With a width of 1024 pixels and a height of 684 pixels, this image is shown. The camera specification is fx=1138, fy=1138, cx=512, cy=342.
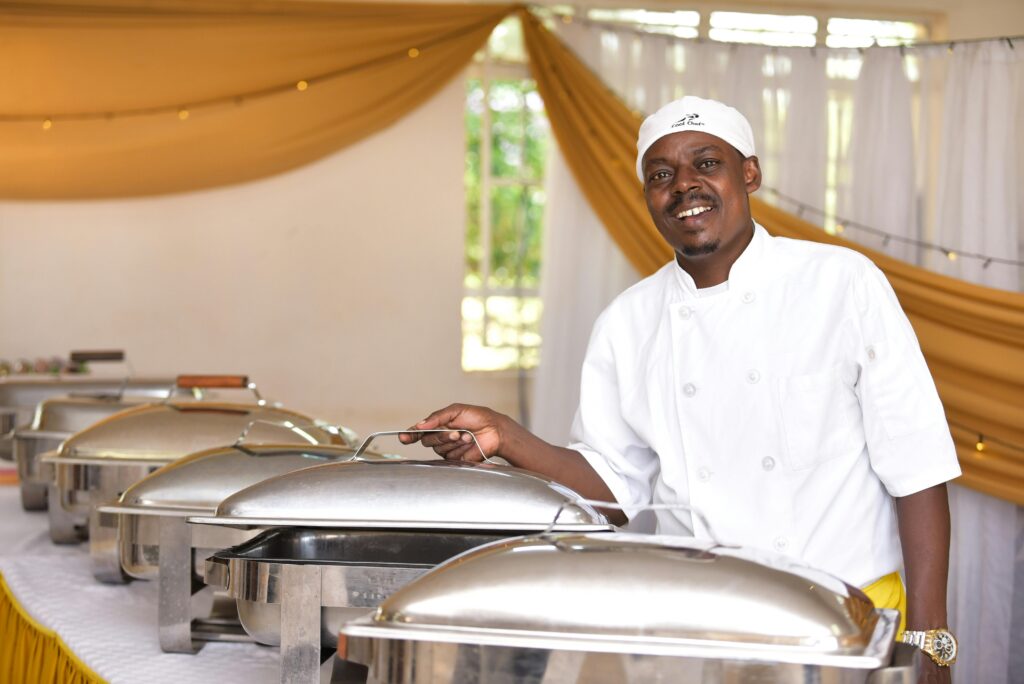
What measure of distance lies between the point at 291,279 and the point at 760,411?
328 centimetres

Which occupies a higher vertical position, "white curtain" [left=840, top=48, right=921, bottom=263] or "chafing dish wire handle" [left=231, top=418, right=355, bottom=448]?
"white curtain" [left=840, top=48, right=921, bottom=263]

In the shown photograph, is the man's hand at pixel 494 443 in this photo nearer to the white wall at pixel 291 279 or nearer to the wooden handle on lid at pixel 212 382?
the wooden handle on lid at pixel 212 382

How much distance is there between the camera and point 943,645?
58.7 inches

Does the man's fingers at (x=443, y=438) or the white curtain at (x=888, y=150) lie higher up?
the white curtain at (x=888, y=150)

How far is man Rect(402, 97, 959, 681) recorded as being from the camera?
1562 mm

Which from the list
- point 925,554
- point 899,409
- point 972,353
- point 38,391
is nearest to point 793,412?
point 899,409

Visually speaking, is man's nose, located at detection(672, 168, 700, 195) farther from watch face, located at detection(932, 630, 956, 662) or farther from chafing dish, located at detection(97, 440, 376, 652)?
watch face, located at detection(932, 630, 956, 662)

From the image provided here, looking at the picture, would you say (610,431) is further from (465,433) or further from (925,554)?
(925,554)

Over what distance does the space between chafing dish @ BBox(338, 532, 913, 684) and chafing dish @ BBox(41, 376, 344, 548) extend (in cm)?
94

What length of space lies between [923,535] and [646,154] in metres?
0.68

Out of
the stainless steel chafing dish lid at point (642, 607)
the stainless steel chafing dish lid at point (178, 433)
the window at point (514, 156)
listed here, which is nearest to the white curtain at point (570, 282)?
the window at point (514, 156)

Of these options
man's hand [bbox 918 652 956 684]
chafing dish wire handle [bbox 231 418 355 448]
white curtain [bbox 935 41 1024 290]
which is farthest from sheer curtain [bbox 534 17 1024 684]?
chafing dish wire handle [bbox 231 418 355 448]

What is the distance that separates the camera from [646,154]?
5.68 feet

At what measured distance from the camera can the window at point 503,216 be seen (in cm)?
482
